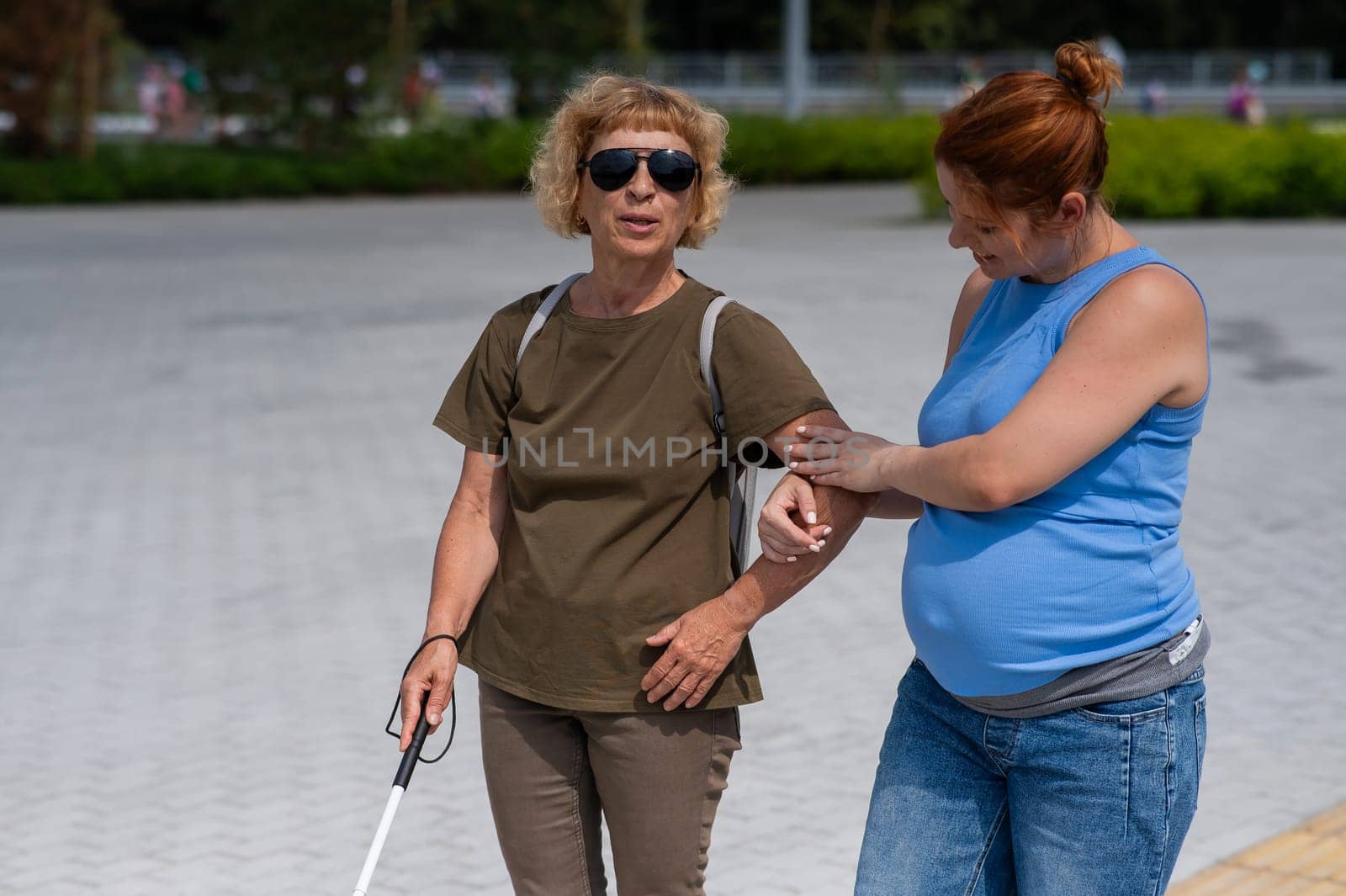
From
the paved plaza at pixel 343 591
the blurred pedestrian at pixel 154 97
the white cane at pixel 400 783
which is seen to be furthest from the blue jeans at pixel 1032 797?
the blurred pedestrian at pixel 154 97

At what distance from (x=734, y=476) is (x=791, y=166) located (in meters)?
25.4

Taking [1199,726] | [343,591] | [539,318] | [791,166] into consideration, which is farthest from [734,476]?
[791,166]

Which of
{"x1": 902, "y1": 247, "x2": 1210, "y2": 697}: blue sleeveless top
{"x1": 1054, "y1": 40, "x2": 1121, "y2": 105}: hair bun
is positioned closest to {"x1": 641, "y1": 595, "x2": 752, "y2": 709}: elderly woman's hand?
{"x1": 902, "y1": 247, "x2": 1210, "y2": 697}: blue sleeveless top

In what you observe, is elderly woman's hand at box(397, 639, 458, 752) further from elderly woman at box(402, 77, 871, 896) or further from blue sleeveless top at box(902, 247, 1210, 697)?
blue sleeveless top at box(902, 247, 1210, 697)

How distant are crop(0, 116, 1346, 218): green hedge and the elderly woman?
1279 cm

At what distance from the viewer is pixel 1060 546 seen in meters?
2.13

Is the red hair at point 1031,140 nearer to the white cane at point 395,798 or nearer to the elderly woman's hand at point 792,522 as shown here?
the elderly woman's hand at point 792,522

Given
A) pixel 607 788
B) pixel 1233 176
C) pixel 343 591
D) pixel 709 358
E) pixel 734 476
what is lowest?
pixel 343 591

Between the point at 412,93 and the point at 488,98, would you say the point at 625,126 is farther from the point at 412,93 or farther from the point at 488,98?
the point at 488,98

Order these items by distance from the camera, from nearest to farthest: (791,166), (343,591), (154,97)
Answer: (343,591) < (791,166) < (154,97)

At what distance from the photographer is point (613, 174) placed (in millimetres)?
2449

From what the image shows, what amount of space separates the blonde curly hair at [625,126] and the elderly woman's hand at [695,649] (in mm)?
594

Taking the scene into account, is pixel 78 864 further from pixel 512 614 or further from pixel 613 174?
pixel 613 174

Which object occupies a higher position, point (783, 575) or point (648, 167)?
point (648, 167)
